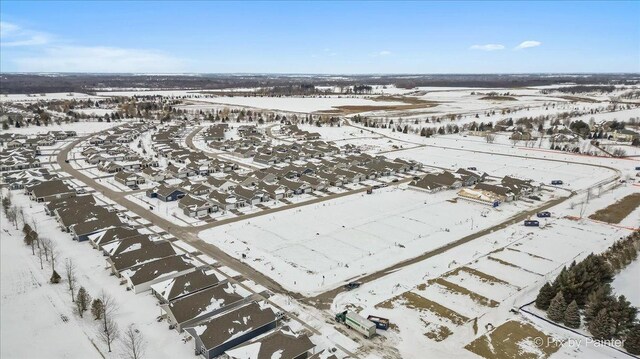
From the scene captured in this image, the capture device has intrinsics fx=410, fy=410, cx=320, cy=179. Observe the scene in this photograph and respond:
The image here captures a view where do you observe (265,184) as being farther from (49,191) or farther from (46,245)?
(49,191)

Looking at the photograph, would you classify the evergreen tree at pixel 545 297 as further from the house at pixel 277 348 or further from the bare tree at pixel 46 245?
the bare tree at pixel 46 245

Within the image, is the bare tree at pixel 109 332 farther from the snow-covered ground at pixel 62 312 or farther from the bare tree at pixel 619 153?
the bare tree at pixel 619 153

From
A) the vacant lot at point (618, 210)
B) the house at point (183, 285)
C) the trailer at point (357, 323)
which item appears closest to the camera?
the trailer at point (357, 323)

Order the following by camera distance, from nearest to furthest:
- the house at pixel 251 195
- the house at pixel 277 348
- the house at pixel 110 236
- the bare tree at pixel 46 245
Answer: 1. the house at pixel 277 348
2. the bare tree at pixel 46 245
3. the house at pixel 110 236
4. the house at pixel 251 195

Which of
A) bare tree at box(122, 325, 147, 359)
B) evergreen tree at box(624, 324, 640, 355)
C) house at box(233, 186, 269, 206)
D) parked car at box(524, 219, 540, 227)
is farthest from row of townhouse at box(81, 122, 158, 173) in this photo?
evergreen tree at box(624, 324, 640, 355)

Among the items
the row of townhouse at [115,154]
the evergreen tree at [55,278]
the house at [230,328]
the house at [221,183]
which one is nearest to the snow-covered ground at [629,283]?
the house at [230,328]

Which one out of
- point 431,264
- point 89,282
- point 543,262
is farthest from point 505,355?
point 89,282

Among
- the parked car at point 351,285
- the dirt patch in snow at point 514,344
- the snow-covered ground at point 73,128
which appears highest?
the snow-covered ground at point 73,128

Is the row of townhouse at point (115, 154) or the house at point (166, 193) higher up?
the row of townhouse at point (115, 154)

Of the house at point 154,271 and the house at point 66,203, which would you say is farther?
the house at point 66,203
